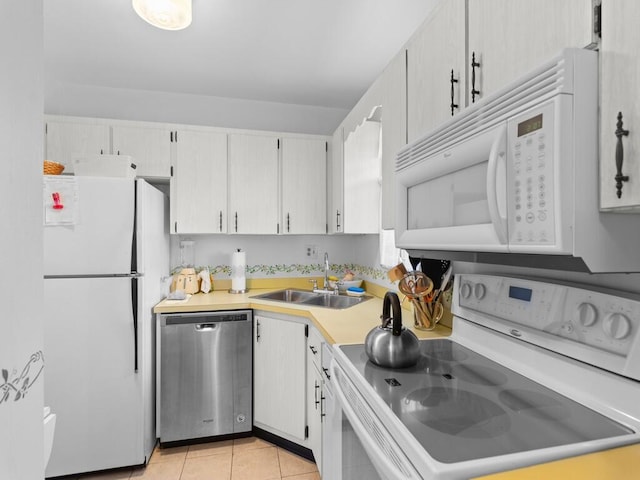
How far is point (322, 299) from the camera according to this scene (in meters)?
2.77

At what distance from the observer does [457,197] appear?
102 cm

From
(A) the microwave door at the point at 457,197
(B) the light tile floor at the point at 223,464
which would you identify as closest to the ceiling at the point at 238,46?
(A) the microwave door at the point at 457,197

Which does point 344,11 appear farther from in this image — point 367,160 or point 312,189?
point 312,189

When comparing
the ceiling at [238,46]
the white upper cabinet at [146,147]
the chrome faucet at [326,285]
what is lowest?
the chrome faucet at [326,285]

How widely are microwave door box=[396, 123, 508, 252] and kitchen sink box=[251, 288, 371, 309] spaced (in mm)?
1353

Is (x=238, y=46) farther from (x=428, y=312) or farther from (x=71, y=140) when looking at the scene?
(x=428, y=312)

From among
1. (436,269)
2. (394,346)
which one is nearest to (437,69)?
(436,269)

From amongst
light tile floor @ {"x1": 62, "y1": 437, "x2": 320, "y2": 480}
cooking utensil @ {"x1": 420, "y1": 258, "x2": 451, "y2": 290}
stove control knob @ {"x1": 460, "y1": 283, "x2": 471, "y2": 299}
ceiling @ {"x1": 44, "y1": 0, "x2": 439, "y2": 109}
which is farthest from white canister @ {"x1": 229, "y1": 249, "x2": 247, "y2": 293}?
stove control knob @ {"x1": 460, "y1": 283, "x2": 471, "y2": 299}

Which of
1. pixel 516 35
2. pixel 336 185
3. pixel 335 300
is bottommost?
pixel 335 300

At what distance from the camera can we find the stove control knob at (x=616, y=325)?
0.80m

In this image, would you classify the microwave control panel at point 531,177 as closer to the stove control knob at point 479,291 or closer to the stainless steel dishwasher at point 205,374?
the stove control knob at point 479,291

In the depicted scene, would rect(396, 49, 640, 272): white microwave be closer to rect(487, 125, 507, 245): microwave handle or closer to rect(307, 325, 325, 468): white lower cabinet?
rect(487, 125, 507, 245): microwave handle

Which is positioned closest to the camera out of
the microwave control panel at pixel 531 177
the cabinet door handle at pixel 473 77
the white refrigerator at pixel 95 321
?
the microwave control panel at pixel 531 177

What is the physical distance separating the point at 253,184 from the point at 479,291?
6.33 ft
